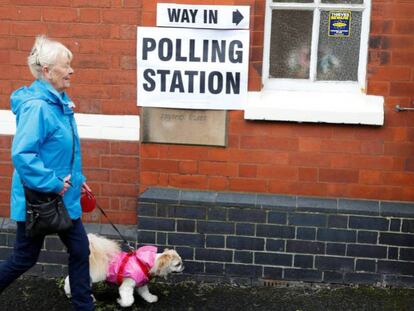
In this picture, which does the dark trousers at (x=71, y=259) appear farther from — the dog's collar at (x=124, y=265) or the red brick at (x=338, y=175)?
the red brick at (x=338, y=175)

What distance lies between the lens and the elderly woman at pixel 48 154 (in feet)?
11.3

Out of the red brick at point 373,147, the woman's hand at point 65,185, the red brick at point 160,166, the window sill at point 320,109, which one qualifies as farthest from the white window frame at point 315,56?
the woman's hand at point 65,185

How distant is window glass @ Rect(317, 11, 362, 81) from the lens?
4.73 m

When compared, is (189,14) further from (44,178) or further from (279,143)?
(44,178)

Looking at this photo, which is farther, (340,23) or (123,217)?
(123,217)

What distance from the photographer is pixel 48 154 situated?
11.7ft

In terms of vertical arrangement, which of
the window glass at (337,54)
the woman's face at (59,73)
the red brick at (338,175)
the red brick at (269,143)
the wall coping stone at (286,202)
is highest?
the window glass at (337,54)

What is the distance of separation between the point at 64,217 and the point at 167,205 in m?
1.31

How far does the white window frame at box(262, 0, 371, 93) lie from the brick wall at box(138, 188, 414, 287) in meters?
0.88

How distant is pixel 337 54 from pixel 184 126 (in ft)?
4.35

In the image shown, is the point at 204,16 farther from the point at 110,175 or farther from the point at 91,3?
the point at 110,175

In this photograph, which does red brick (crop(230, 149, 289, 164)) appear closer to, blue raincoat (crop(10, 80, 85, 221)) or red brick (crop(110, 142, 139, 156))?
red brick (crop(110, 142, 139, 156))

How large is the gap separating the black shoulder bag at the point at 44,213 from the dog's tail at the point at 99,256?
0.64m

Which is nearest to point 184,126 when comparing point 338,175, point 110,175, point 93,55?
point 110,175
